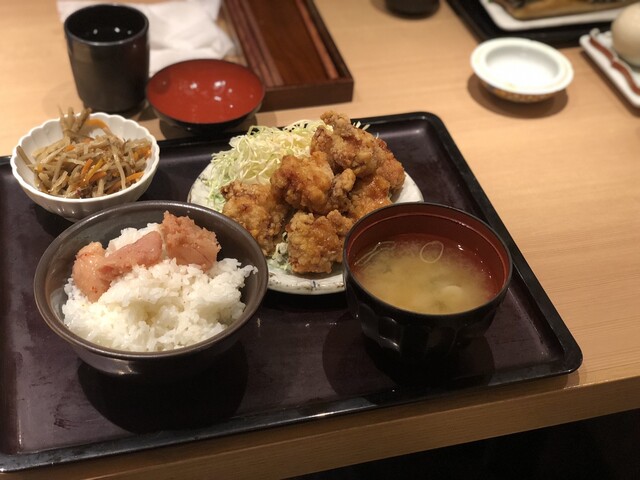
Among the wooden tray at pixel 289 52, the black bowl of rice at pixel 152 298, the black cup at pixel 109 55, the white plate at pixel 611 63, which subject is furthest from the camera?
the white plate at pixel 611 63

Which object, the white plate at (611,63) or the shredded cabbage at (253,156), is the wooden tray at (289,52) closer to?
the shredded cabbage at (253,156)

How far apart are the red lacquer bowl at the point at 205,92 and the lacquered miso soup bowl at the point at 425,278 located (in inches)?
29.1

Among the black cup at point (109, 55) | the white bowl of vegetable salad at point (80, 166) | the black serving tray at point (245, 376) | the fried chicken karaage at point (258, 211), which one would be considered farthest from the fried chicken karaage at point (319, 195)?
the black cup at point (109, 55)

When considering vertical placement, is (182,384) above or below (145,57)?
below

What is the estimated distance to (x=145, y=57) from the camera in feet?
6.76

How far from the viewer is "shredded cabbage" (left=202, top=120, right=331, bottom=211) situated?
173 centimetres

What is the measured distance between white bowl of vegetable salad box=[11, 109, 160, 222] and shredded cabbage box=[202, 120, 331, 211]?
0.16m

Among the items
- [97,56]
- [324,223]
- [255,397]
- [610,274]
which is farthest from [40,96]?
[610,274]

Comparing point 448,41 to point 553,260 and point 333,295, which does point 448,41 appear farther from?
point 333,295

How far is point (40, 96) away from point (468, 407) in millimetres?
1698

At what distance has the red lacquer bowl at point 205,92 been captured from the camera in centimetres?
200

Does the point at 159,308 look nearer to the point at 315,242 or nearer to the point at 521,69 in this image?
the point at 315,242

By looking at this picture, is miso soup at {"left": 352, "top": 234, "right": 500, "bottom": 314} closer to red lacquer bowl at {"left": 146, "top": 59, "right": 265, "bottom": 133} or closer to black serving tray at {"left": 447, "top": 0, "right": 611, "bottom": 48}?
red lacquer bowl at {"left": 146, "top": 59, "right": 265, "bottom": 133}

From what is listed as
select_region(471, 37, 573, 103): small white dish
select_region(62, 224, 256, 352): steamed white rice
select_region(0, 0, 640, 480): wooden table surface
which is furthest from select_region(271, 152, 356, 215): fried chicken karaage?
select_region(471, 37, 573, 103): small white dish
